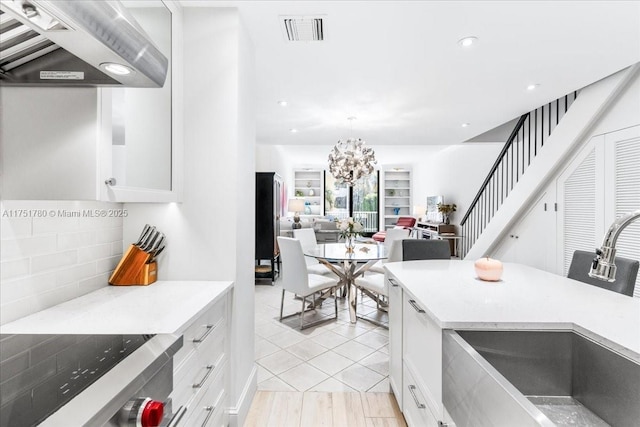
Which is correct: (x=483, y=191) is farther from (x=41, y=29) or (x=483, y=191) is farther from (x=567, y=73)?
(x=41, y=29)

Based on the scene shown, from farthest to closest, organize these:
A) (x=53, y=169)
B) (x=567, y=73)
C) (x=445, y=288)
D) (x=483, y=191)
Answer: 1. (x=483, y=191)
2. (x=567, y=73)
3. (x=445, y=288)
4. (x=53, y=169)

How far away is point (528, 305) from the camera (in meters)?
1.32

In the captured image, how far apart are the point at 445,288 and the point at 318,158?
27.7 ft

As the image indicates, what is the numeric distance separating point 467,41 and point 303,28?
4.00 feet

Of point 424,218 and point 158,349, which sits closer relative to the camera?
point 158,349

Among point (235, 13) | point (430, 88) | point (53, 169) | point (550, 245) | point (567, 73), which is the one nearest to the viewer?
point (53, 169)

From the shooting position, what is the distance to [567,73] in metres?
2.82

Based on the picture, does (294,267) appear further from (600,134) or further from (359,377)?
(600,134)

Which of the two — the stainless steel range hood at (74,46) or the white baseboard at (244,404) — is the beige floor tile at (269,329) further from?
the stainless steel range hood at (74,46)

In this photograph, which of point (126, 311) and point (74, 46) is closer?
point (74, 46)

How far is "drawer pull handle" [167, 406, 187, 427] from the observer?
39.4 inches

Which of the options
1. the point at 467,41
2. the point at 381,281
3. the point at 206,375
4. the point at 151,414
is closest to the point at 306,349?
the point at 381,281

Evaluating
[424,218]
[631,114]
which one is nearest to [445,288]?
[631,114]

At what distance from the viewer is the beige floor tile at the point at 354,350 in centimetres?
271
